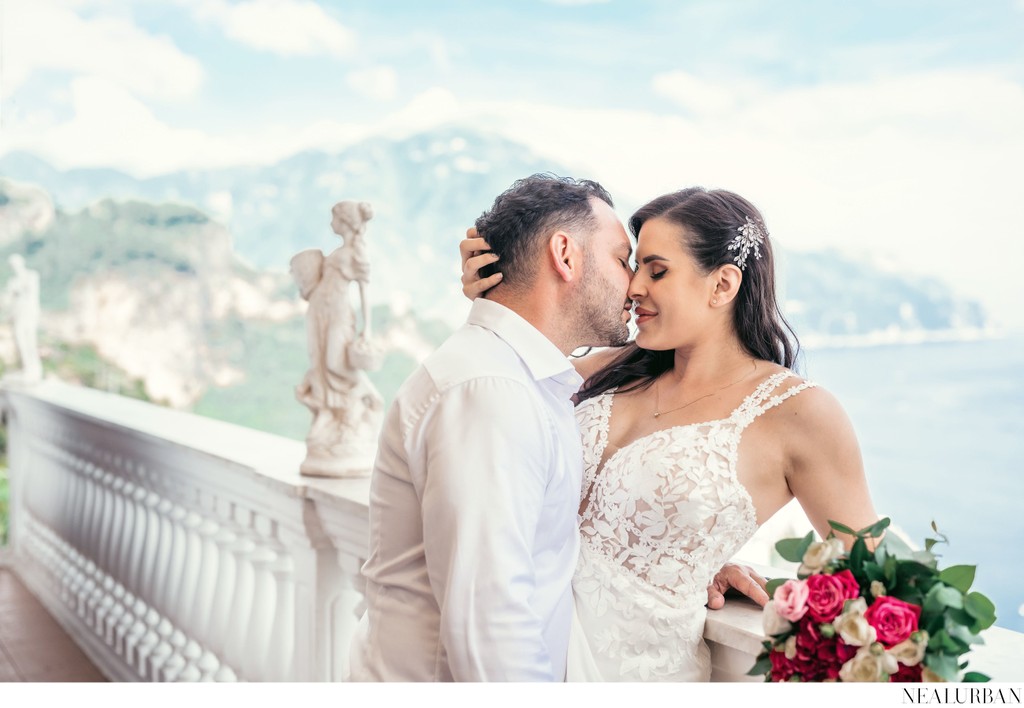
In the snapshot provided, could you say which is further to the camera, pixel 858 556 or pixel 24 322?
pixel 24 322

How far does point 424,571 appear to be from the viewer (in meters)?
1.38

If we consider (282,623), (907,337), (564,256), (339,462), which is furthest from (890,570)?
(907,337)

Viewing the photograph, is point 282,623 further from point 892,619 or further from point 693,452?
point 892,619

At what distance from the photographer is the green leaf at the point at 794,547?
1147mm

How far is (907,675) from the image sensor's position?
1.02m

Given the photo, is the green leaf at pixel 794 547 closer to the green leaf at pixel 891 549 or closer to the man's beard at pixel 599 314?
the green leaf at pixel 891 549

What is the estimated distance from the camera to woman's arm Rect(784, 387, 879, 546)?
1.45 metres

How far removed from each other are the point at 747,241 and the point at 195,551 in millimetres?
1821

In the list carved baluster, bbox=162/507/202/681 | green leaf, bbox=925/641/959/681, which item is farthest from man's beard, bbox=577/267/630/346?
carved baluster, bbox=162/507/202/681

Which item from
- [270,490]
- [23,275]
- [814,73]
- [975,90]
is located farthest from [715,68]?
[270,490]

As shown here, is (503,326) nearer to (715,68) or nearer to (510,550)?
(510,550)

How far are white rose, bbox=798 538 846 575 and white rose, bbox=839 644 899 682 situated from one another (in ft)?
0.37

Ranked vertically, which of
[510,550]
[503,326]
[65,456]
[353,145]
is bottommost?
[65,456]
